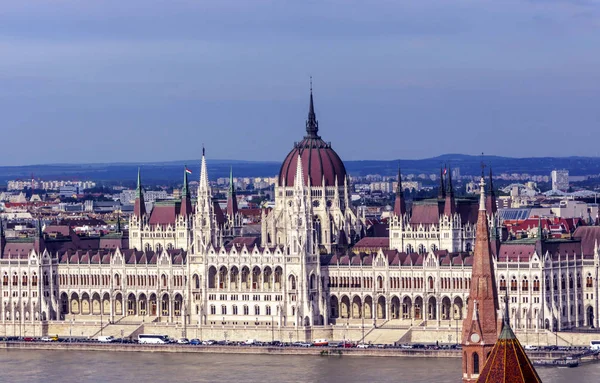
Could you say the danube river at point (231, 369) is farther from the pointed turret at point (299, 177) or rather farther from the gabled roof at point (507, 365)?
the gabled roof at point (507, 365)

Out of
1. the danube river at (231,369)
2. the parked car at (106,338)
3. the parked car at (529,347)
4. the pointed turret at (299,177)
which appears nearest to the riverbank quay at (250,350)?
the danube river at (231,369)

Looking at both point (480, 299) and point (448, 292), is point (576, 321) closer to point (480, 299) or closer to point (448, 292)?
point (448, 292)

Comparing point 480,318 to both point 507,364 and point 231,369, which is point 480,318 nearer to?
point 507,364

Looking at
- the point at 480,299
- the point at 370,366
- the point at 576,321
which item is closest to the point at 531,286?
the point at 576,321

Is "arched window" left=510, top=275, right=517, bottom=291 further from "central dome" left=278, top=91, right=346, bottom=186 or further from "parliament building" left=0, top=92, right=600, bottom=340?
"central dome" left=278, top=91, right=346, bottom=186

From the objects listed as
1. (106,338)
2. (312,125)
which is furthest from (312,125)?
(106,338)
